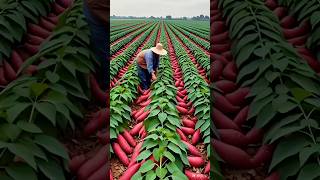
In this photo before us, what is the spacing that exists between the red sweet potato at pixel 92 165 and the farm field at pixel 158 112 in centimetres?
4

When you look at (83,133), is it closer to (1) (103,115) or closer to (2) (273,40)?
(1) (103,115)

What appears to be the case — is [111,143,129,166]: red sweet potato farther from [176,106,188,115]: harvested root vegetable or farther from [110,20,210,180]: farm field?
[176,106,188,115]: harvested root vegetable

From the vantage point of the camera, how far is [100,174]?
792mm

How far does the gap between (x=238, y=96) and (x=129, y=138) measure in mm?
278

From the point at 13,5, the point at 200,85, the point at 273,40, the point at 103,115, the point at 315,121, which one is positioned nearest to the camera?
the point at 315,121

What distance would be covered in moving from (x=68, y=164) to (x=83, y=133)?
133 millimetres

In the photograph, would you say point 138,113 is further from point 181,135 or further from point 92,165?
point 92,165

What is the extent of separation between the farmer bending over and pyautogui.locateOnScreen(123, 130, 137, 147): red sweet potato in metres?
0.16

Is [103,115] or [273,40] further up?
[273,40]

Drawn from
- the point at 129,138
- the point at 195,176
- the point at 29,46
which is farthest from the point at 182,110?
the point at 29,46

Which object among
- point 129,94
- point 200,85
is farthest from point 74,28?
point 200,85

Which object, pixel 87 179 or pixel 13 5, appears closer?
pixel 87 179

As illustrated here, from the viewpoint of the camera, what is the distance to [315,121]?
0.79 metres

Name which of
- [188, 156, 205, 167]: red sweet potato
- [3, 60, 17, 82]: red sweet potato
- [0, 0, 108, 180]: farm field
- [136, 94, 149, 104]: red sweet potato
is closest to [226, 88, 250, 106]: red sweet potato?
[188, 156, 205, 167]: red sweet potato
